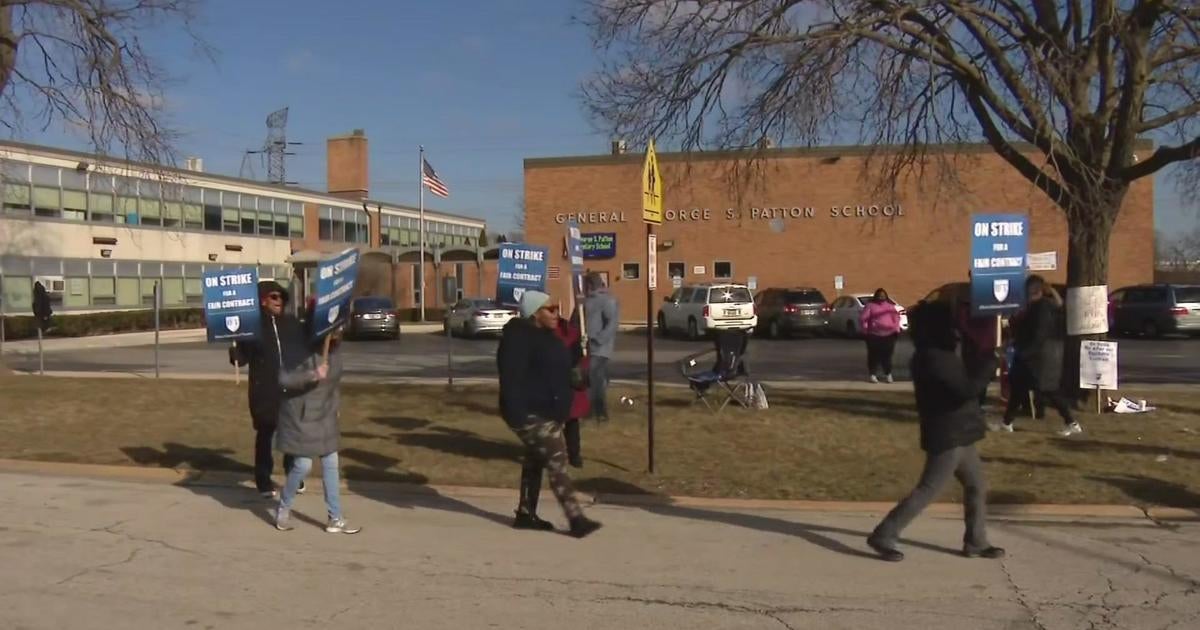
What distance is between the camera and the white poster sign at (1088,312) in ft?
42.3

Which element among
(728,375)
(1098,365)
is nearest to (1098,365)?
(1098,365)

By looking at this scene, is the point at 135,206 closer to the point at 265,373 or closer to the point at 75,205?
the point at 75,205

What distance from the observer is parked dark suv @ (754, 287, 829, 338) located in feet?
106

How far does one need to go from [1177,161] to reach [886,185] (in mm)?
3621

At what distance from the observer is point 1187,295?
29672 millimetres

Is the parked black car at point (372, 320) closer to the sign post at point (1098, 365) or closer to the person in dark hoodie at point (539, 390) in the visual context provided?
the sign post at point (1098, 365)

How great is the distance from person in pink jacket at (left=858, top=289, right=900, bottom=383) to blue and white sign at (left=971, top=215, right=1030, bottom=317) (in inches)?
235

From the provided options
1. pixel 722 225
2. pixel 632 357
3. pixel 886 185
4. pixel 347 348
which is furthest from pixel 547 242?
pixel 886 185

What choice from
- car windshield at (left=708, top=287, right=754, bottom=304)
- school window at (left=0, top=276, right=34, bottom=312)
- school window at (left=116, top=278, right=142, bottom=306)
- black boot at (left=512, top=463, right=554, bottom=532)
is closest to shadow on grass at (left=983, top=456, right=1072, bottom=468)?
black boot at (left=512, top=463, right=554, bottom=532)

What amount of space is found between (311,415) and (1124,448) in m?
7.72

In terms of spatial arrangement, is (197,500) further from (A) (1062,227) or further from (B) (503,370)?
(A) (1062,227)

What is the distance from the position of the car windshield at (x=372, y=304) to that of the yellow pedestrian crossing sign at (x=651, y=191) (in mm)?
26234

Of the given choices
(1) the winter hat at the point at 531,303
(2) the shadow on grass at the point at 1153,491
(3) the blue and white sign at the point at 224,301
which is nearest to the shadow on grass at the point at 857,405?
(2) the shadow on grass at the point at 1153,491

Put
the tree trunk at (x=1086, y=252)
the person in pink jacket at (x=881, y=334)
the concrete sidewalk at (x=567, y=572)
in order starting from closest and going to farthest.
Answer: the concrete sidewalk at (x=567, y=572) → the tree trunk at (x=1086, y=252) → the person in pink jacket at (x=881, y=334)
